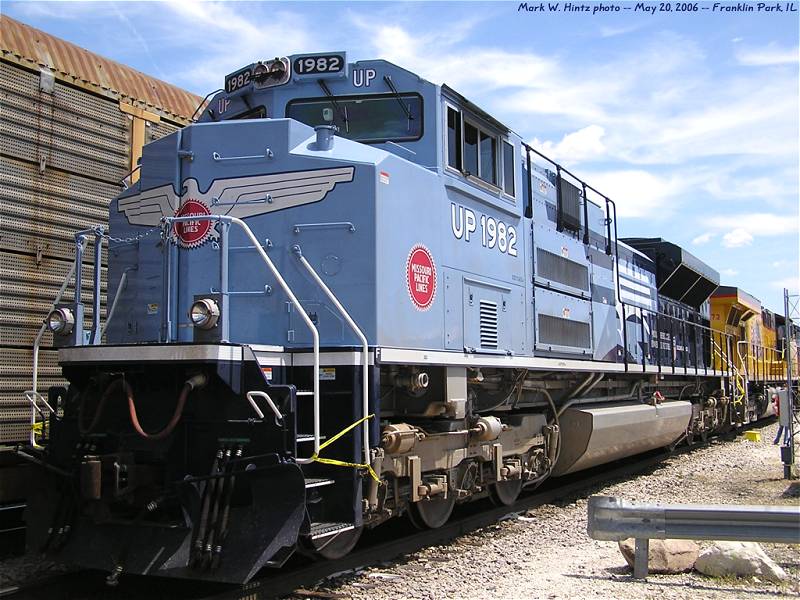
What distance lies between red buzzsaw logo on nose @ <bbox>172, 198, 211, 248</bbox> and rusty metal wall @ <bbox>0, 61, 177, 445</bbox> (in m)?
2.14

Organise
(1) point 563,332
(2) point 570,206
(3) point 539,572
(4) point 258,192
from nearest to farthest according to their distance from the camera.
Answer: (4) point 258,192, (3) point 539,572, (1) point 563,332, (2) point 570,206

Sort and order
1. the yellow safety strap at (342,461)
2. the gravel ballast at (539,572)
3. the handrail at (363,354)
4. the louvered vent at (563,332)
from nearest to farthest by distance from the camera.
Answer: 1. the yellow safety strap at (342,461)
2. the handrail at (363,354)
3. the gravel ballast at (539,572)
4. the louvered vent at (563,332)

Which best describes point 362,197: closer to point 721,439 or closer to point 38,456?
point 38,456

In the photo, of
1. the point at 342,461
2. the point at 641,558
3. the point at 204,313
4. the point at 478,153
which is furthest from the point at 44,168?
the point at 641,558

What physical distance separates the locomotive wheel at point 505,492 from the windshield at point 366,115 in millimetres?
3675

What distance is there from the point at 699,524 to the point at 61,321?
463 centimetres

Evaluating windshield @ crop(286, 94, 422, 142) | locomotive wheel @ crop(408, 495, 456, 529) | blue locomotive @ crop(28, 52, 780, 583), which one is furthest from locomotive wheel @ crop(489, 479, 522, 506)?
windshield @ crop(286, 94, 422, 142)

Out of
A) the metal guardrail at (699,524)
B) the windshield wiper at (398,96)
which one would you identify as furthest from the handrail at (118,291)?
the metal guardrail at (699,524)

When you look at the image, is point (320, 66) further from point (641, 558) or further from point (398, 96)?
point (641, 558)

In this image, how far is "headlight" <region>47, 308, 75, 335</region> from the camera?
17.6 feet

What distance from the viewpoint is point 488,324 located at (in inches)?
273

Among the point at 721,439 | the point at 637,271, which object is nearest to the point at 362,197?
the point at 637,271

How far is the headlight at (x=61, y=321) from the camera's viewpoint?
536 centimetres

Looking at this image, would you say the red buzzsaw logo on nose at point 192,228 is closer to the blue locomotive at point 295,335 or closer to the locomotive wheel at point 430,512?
the blue locomotive at point 295,335
